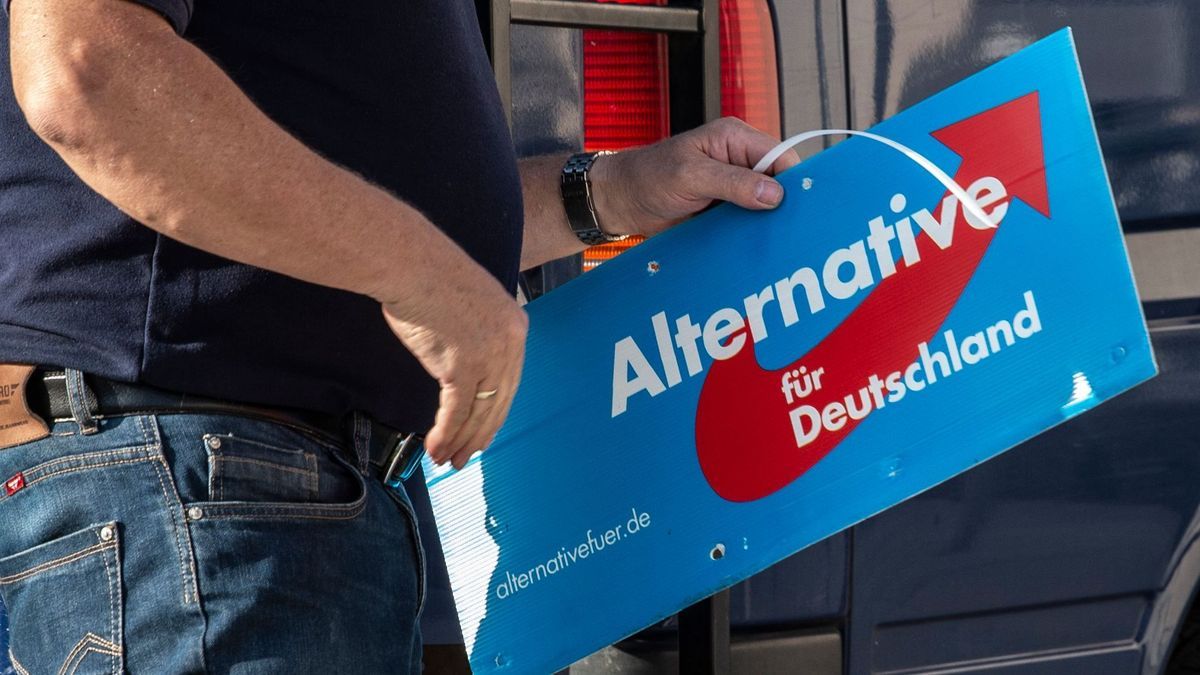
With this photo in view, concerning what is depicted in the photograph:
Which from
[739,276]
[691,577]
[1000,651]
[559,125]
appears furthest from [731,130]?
[1000,651]

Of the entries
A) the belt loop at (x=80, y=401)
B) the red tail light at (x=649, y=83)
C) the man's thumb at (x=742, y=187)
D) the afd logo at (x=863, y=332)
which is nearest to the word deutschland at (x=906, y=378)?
the afd logo at (x=863, y=332)

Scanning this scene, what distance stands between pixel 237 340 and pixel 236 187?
7.2 inches

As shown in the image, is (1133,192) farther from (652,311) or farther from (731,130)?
(652,311)

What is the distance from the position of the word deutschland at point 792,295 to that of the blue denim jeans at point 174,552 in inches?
15.3

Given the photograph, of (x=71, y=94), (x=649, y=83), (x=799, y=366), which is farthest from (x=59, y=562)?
(x=649, y=83)

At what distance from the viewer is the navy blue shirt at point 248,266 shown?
42.0 inches

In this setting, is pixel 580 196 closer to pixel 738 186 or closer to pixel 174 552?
pixel 738 186

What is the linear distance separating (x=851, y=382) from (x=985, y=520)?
0.62 meters

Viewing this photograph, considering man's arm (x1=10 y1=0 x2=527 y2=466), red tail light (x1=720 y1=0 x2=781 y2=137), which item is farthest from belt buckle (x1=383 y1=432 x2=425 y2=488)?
red tail light (x1=720 y1=0 x2=781 y2=137)

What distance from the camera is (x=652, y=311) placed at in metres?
1.40

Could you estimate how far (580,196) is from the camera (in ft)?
5.10

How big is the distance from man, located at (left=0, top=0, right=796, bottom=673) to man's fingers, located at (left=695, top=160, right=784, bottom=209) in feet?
1.06

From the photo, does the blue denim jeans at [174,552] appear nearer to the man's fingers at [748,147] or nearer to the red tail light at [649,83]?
the man's fingers at [748,147]

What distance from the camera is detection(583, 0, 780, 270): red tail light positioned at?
5.52 ft
